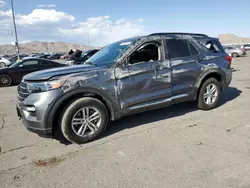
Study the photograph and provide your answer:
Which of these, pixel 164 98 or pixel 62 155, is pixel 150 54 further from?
pixel 62 155

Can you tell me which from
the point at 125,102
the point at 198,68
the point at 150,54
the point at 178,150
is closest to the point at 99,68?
the point at 125,102

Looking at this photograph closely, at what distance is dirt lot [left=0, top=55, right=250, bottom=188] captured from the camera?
2877 mm

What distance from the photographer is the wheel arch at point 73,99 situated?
3668mm

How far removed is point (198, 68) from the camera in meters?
5.18

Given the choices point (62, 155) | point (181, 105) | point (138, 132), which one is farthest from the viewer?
point (181, 105)

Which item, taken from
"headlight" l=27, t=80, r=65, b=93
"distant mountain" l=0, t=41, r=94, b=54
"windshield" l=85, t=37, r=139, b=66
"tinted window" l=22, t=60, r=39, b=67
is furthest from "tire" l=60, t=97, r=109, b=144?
"distant mountain" l=0, t=41, r=94, b=54

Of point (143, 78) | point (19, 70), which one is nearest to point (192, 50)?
point (143, 78)

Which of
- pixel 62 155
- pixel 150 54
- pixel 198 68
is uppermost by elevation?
pixel 150 54

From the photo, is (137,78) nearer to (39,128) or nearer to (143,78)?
(143,78)

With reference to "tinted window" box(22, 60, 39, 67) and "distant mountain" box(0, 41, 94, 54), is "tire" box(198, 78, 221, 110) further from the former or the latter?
"distant mountain" box(0, 41, 94, 54)

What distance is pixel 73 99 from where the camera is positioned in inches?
152

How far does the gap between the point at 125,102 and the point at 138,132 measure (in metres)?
0.65

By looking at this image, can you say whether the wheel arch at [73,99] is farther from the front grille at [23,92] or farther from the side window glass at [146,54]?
the side window glass at [146,54]

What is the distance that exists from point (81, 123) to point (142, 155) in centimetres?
120
